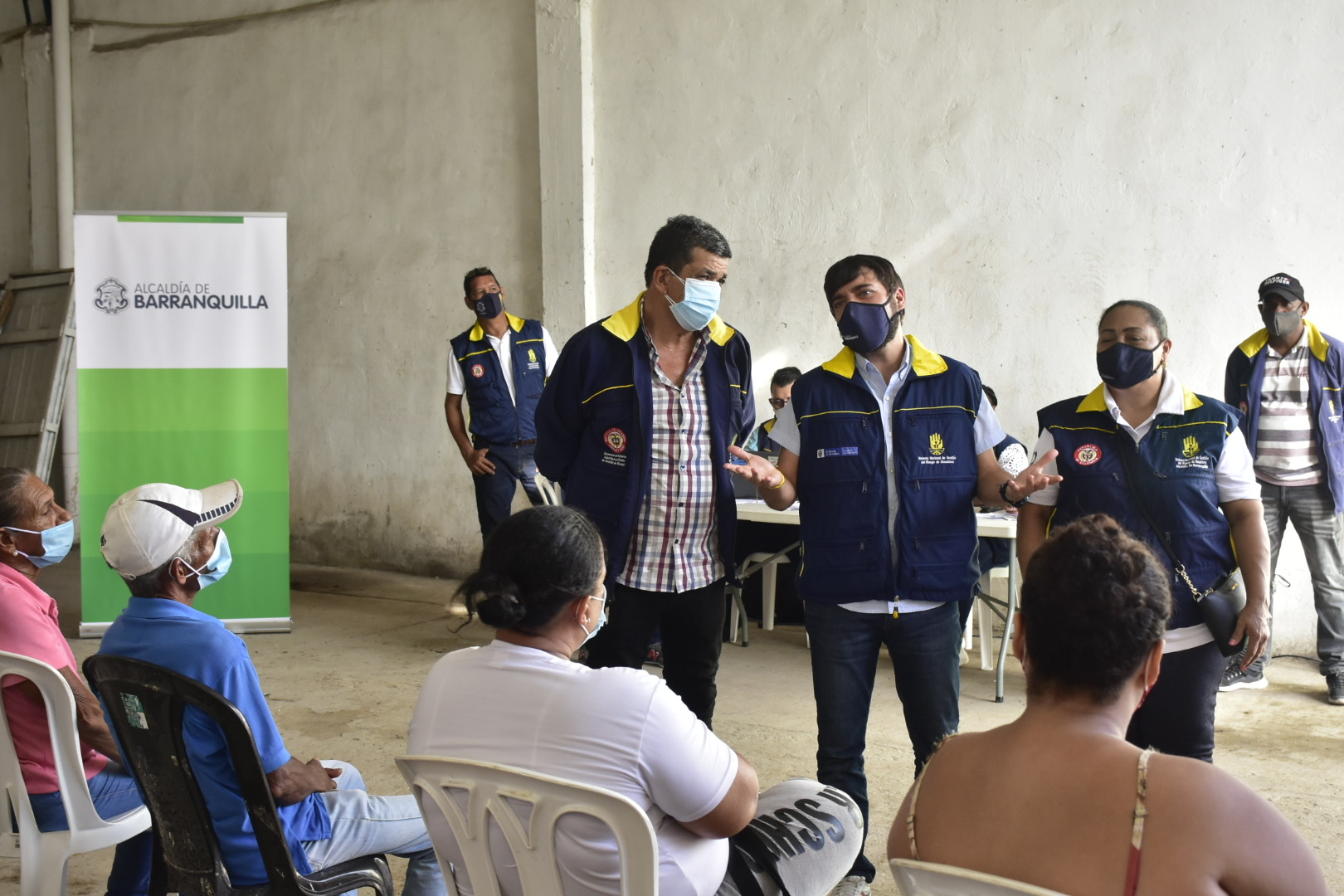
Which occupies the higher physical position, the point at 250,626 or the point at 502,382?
the point at 502,382

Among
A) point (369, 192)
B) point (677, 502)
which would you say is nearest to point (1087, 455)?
point (677, 502)

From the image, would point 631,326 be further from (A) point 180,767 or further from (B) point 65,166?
(B) point 65,166

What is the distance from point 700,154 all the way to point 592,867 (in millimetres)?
5224

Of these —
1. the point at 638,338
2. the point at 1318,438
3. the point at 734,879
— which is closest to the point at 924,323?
the point at 1318,438

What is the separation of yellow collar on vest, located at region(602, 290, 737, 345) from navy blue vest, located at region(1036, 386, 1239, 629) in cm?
88

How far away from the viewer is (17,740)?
7.37 ft

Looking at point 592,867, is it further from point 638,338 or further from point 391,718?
point 391,718

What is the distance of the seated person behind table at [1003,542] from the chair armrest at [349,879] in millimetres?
3018

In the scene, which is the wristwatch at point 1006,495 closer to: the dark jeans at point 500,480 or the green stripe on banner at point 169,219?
the dark jeans at point 500,480

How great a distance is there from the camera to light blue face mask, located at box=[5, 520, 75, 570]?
2564mm

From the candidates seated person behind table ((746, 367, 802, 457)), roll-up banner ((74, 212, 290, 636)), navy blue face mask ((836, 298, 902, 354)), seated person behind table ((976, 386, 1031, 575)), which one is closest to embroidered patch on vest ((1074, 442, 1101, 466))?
navy blue face mask ((836, 298, 902, 354))

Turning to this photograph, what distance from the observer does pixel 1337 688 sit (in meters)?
4.35

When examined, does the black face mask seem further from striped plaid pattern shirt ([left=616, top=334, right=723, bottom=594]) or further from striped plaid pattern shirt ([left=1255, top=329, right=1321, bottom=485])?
striped plaid pattern shirt ([left=616, top=334, right=723, bottom=594])

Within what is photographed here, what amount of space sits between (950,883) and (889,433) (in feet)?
4.72
